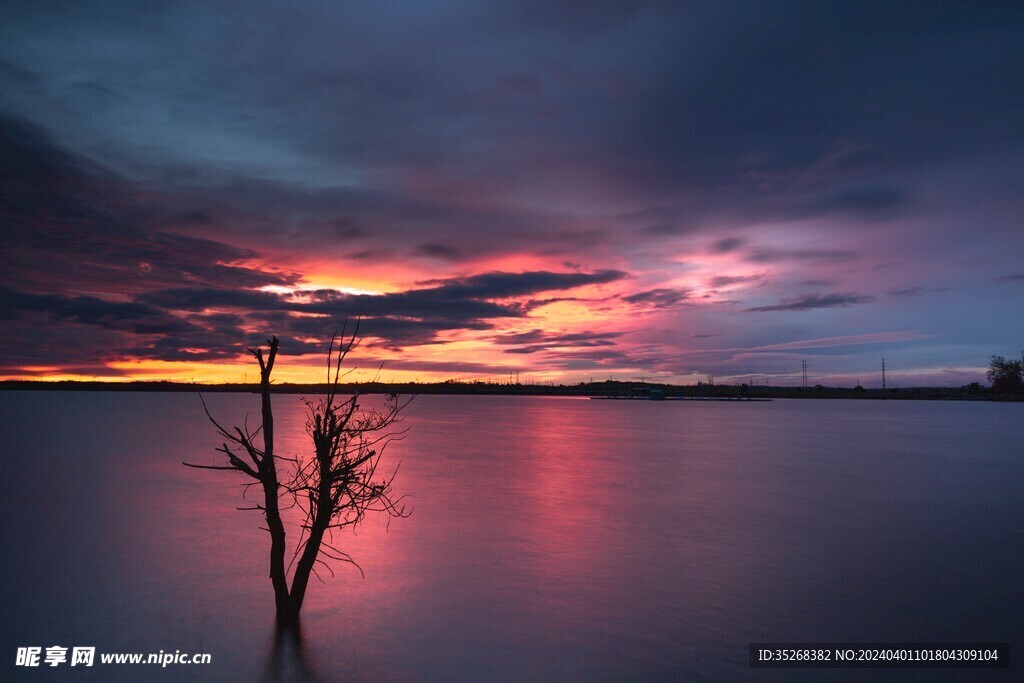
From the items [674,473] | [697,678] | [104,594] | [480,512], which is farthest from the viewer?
[674,473]

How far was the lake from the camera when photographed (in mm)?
9258

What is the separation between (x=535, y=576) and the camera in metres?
13.3

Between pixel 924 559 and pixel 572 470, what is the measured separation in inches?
740

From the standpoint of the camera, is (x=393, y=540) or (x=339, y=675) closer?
Result: (x=339, y=675)

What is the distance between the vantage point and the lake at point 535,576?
9258 millimetres

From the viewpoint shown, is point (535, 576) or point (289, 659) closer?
point (289, 659)

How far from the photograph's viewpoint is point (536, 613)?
431 inches

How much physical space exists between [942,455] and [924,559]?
99.6 ft

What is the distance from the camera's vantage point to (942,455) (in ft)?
130

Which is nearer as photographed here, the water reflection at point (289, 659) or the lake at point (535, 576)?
the water reflection at point (289, 659)

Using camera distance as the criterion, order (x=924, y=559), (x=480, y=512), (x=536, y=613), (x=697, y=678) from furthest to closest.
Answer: (x=480, y=512)
(x=924, y=559)
(x=536, y=613)
(x=697, y=678)

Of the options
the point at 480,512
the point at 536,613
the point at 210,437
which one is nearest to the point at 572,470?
the point at 480,512

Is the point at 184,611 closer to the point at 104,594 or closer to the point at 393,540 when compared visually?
the point at 104,594

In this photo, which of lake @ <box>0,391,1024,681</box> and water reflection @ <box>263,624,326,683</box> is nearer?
water reflection @ <box>263,624,326,683</box>
